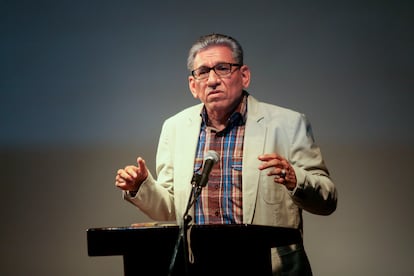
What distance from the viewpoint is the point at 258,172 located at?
9.05 ft

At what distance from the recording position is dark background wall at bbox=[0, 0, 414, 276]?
3436mm

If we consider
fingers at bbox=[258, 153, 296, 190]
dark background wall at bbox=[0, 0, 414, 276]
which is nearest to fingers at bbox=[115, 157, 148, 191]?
fingers at bbox=[258, 153, 296, 190]

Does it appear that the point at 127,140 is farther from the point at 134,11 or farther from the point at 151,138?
the point at 134,11

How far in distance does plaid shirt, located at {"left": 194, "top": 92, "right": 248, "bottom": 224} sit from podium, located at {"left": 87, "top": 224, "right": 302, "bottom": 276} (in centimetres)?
60

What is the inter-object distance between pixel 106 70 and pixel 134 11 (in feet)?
1.46

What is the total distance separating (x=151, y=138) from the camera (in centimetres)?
369

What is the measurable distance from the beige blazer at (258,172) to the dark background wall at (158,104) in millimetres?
665

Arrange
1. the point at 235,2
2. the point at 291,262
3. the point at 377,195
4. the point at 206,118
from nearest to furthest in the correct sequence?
the point at 291,262 → the point at 206,118 → the point at 377,195 → the point at 235,2

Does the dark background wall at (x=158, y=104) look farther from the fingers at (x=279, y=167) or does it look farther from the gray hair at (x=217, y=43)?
the fingers at (x=279, y=167)

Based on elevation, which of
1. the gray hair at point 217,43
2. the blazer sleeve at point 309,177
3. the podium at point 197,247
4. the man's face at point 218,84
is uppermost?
the gray hair at point 217,43

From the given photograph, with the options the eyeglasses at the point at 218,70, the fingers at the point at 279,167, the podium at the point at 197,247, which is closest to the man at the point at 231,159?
the eyeglasses at the point at 218,70

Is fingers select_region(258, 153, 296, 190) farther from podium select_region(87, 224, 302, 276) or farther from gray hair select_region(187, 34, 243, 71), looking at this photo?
gray hair select_region(187, 34, 243, 71)

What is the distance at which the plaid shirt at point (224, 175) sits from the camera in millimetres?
2754

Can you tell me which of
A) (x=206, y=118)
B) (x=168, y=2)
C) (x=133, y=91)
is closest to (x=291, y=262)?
(x=206, y=118)
